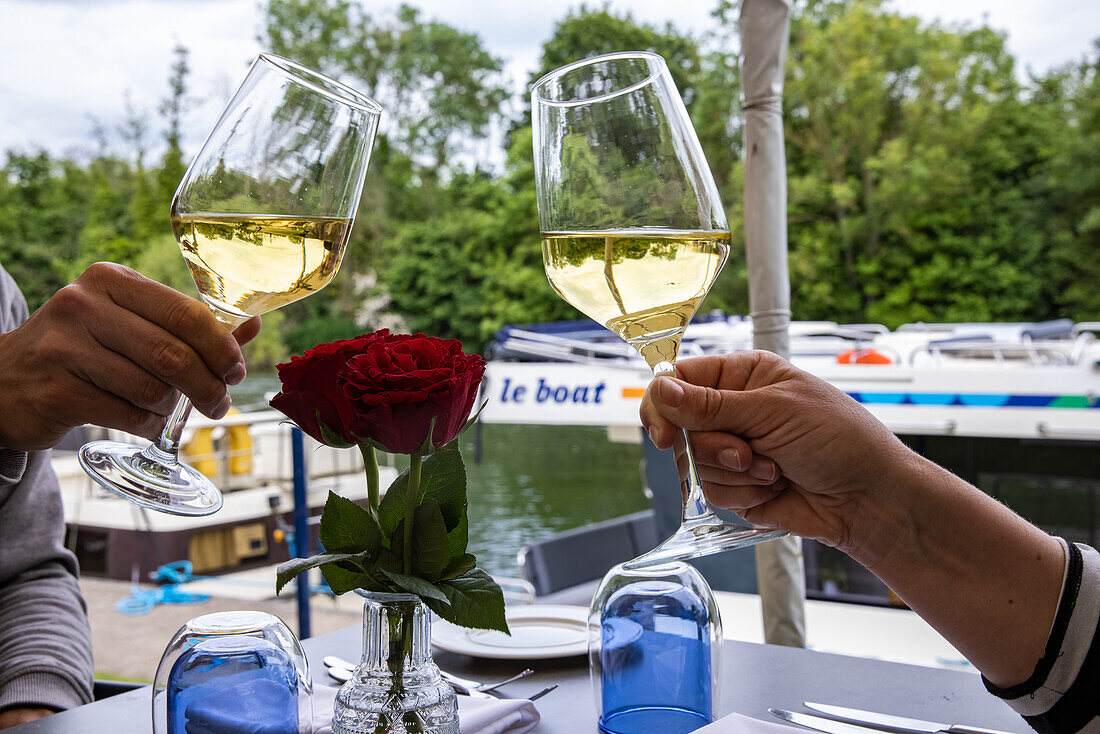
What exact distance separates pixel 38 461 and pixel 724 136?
17.5m

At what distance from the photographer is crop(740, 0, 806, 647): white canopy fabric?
1135 mm

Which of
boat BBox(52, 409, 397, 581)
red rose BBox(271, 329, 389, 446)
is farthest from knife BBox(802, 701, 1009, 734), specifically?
boat BBox(52, 409, 397, 581)

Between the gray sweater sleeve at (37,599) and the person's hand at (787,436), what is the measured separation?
2.31 ft

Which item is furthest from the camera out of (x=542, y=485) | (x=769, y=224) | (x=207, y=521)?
(x=542, y=485)

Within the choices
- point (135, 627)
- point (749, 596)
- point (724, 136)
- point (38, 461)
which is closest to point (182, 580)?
point (135, 627)

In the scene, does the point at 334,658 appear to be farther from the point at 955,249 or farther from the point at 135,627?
the point at 955,249

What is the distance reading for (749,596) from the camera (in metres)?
2.83

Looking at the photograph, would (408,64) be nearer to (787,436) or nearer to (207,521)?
(207,521)

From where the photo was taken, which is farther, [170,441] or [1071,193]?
[1071,193]

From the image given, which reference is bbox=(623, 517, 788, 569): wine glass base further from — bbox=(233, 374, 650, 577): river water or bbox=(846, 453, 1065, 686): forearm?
bbox=(233, 374, 650, 577): river water

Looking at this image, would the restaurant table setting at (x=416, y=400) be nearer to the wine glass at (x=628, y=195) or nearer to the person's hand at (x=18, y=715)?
the wine glass at (x=628, y=195)

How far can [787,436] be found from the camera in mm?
621

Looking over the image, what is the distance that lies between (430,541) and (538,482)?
39.7ft

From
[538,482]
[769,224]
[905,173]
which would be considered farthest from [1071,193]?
[769,224]
